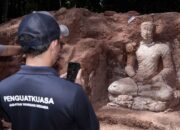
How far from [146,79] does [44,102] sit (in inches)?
138

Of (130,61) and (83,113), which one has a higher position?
(83,113)

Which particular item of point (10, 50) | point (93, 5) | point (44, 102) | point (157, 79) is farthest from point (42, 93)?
point (93, 5)

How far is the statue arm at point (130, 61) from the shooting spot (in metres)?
5.20

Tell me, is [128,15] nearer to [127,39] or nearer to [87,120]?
[127,39]

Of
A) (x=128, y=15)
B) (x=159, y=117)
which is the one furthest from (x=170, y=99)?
(x=128, y=15)

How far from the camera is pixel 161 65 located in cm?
524

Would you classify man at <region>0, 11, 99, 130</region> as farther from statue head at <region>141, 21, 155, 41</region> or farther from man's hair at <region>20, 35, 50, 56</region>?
statue head at <region>141, 21, 155, 41</region>

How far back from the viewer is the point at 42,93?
1746mm

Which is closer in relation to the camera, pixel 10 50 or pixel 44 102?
pixel 44 102

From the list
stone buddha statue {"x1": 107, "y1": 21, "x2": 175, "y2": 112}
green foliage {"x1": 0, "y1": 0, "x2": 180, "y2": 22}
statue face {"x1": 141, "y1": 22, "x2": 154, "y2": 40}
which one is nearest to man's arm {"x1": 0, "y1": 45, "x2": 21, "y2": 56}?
stone buddha statue {"x1": 107, "y1": 21, "x2": 175, "y2": 112}

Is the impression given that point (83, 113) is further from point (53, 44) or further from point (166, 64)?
point (166, 64)

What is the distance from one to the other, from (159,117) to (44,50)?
3076 mm

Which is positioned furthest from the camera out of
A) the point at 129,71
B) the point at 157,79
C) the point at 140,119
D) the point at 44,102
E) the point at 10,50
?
the point at 129,71

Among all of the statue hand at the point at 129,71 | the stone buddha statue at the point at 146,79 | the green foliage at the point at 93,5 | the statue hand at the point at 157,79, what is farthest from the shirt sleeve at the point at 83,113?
the green foliage at the point at 93,5
